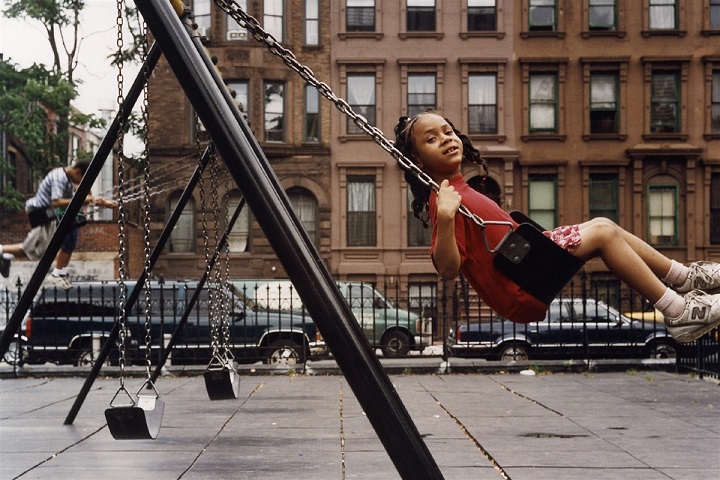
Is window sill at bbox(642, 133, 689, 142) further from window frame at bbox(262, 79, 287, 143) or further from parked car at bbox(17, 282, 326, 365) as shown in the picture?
parked car at bbox(17, 282, 326, 365)

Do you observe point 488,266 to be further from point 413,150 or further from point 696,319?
point 696,319

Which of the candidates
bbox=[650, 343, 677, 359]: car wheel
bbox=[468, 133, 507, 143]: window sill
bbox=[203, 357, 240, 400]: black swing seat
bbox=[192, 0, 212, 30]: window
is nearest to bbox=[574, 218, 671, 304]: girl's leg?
bbox=[203, 357, 240, 400]: black swing seat

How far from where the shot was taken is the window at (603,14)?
3297 centimetres

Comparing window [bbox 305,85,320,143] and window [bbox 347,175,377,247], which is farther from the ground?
window [bbox 305,85,320,143]

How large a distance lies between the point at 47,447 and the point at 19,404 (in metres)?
3.69

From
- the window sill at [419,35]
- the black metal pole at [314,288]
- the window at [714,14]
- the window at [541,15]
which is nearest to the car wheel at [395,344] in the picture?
the black metal pole at [314,288]

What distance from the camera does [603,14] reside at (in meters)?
33.1

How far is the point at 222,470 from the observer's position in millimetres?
6602

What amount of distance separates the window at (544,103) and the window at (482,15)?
2246 millimetres

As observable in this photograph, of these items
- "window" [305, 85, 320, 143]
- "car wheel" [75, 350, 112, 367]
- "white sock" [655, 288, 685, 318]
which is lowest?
"car wheel" [75, 350, 112, 367]

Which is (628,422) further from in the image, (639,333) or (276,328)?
(276,328)

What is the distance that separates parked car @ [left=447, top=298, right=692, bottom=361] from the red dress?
11.4 m

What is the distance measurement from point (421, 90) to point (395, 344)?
15.7 metres

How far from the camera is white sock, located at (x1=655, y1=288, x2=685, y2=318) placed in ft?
14.7
